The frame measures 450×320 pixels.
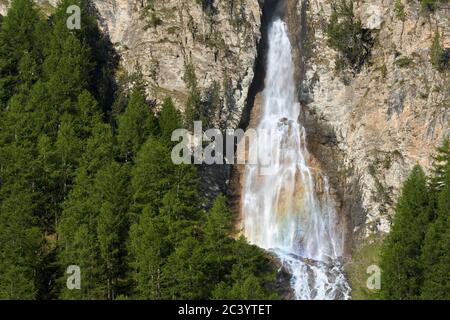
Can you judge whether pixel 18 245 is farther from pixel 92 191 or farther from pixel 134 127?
pixel 134 127

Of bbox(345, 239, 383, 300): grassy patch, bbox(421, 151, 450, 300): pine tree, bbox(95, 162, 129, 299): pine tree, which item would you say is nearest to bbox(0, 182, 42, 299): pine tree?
bbox(95, 162, 129, 299): pine tree

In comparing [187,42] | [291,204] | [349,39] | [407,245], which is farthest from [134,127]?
[407,245]

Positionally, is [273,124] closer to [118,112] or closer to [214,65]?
[214,65]

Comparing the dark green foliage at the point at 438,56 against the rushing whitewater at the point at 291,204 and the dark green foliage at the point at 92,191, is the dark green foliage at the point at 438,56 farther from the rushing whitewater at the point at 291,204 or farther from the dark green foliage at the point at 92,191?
the dark green foliage at the point at 92,191

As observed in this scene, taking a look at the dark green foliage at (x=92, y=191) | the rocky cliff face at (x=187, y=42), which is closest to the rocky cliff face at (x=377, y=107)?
the rocky cliff face at (x=187, y=42)

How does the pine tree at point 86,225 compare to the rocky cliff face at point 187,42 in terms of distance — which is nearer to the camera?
the pine tree at point 86,225

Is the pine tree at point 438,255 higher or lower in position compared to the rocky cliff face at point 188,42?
lower

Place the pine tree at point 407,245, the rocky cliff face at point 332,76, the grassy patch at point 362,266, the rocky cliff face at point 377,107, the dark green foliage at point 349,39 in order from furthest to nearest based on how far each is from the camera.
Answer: the dark green foliage at point 349,39
the rocky cliff face at point 332,76
the rocky cliff face at point 377,107
the grassy patch at point 362,266
the pine tree at point 407,245

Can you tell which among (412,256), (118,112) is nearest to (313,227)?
(412,256)
